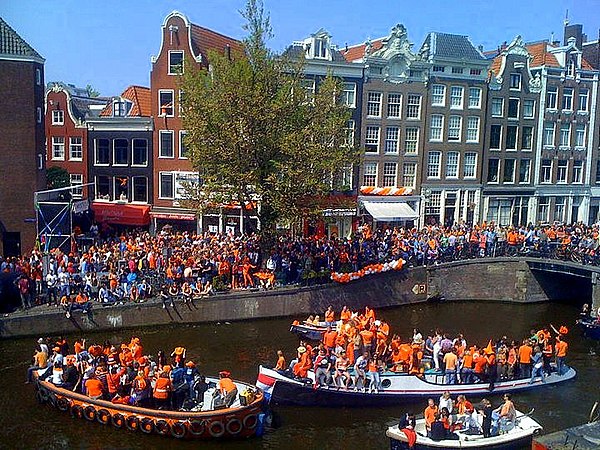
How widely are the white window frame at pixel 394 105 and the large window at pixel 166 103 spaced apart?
15056mm

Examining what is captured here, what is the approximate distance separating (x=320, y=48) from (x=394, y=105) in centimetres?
683

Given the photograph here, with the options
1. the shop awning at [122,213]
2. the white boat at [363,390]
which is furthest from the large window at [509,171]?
the white boat at [363,390]

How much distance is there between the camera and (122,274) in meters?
30.9

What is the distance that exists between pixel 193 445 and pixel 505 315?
868 inches

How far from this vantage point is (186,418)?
1983 cm

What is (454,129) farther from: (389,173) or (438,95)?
(389,173)

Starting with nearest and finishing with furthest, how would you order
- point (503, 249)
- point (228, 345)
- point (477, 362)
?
1. point (477, 362)
2. point (228, 345)
3. point (503, 249)

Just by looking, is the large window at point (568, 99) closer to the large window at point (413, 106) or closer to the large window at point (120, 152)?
the large window at point (413, 106)

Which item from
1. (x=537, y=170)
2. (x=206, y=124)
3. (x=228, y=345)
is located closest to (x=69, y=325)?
(x=228, y=345)

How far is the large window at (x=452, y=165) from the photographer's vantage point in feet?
164

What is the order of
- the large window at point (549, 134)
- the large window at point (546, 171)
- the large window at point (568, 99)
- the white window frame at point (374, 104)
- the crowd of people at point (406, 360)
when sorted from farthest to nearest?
the large window at point (568, 99) < the large window at point (546, 171) < the large window at point (549, 134) < the white window frame at point (374, 104) < the crowd of people at point (406, 360)

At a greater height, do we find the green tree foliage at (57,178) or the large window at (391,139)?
the large window at (391,139)

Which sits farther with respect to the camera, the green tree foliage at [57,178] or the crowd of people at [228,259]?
the green tree foliage at [57,178]

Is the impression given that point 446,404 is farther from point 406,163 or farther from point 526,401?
point 406,163
